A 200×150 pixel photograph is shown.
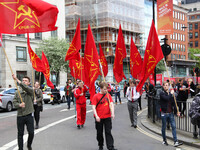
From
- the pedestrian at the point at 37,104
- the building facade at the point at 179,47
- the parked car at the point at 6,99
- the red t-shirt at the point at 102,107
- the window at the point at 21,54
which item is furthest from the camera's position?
the building facade at the point at 179,47

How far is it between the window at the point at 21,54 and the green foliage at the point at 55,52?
2.32 m

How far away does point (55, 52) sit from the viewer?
36.2 meters

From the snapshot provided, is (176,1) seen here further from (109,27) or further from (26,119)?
(26,119)

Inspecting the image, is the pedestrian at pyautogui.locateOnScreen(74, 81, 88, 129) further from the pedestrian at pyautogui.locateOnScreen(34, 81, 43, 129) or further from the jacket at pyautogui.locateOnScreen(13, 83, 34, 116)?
the jacket at pyautogui.locateOnScreen(13, 83, 34, 116)

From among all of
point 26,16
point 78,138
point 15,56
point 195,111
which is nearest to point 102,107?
point 78,138

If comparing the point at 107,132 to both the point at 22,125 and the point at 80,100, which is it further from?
the point at 80,100

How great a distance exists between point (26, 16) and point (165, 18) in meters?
6.23

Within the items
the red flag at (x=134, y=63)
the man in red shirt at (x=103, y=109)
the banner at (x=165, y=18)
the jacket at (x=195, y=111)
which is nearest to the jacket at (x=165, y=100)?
the jacket at (x=195, y=111)

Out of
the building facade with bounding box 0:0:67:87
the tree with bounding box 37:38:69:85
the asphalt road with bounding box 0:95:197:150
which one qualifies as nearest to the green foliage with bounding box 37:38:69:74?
the tree with bounding box 37:38:69:85

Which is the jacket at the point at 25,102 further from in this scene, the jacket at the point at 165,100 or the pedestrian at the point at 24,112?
the jacket at the point at 165,100

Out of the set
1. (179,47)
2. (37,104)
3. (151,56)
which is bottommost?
(37,104)

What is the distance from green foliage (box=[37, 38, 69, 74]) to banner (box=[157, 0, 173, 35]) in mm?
25371

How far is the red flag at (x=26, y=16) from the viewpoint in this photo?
742 centimetres

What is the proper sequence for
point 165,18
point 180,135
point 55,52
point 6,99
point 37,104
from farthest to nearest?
point 55,52 → point 6,99 → point 165,18 → point 37,104 → point 180,135
